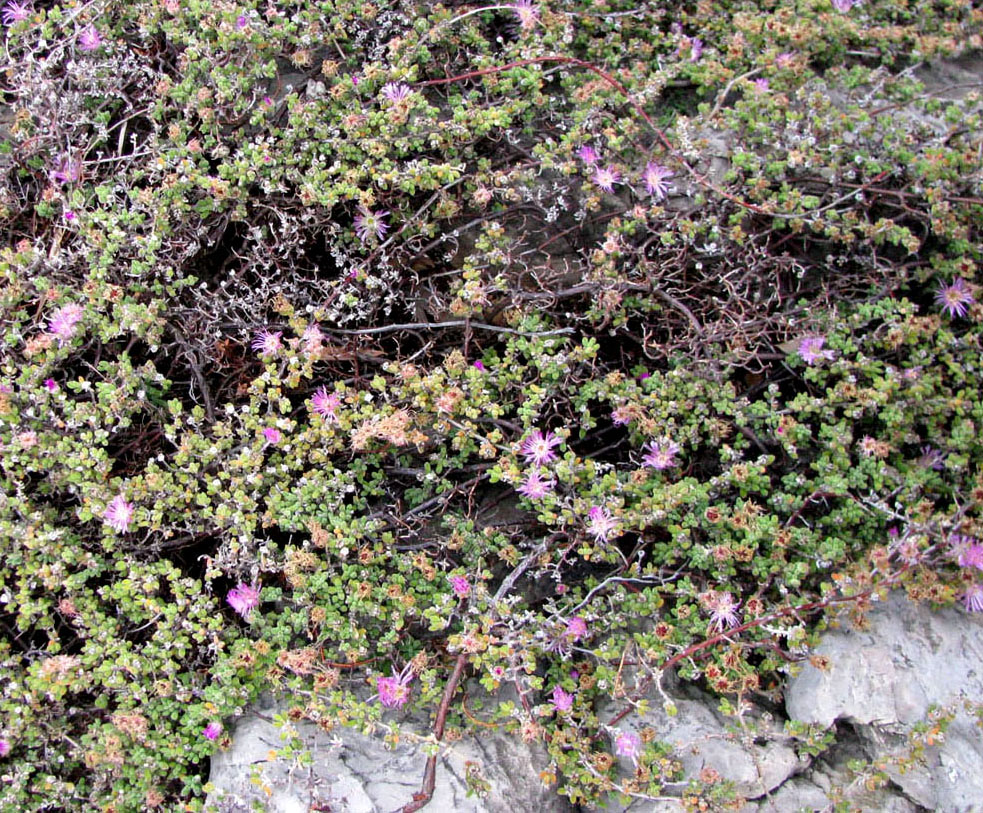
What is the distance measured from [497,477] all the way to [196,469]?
3.21 feet

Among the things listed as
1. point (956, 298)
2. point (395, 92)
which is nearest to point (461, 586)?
point (395, 92)

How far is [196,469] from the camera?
8.75ft

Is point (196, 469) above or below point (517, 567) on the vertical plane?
above

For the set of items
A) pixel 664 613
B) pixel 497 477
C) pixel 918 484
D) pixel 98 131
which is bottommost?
pixel 664 613

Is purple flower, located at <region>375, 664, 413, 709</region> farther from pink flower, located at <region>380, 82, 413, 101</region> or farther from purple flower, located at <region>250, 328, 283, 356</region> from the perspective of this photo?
pink flower, located at <region>380, 82, 413, 101</region>

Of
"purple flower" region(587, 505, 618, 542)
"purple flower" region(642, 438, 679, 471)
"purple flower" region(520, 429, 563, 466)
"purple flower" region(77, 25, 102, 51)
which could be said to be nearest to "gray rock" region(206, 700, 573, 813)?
"purple flower" region(587, 505, 618, 542)

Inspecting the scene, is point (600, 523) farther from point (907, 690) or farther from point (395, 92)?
point (395, 92)

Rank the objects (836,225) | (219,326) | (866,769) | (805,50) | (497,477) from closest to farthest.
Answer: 1. (866,769)
2. (497,477)
3. (219,326)
4. (836,225)
5. (805,50)

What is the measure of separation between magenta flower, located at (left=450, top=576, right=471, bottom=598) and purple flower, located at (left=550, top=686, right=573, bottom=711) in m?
0.42

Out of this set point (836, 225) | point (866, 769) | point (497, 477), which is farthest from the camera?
point (836, 225)

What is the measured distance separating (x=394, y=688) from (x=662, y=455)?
3.88 feet

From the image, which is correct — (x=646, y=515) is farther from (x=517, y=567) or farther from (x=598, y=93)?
(x=598, y=93)

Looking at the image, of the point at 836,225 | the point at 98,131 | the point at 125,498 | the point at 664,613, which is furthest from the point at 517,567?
the point at 98,131

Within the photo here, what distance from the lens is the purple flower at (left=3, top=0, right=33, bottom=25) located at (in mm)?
3152
